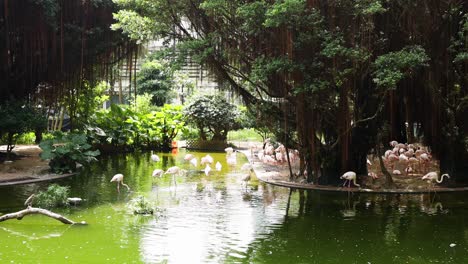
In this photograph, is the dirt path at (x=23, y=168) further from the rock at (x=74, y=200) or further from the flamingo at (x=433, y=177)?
the flamingo at (x=433, y=177)

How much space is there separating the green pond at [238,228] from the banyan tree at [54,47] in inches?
162

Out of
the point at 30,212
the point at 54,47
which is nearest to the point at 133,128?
the point at 54,47

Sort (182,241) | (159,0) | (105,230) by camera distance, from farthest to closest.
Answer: (159,0) → (105,230) → (182,241)

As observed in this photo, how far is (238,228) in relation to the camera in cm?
753

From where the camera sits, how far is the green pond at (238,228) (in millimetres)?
6230

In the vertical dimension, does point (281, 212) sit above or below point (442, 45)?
below

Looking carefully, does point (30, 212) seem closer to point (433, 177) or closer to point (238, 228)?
point (238, 228)

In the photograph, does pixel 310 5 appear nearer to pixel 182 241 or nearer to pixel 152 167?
pixel 182 241

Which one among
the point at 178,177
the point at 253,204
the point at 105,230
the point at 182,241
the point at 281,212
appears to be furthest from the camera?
the point at 178,177

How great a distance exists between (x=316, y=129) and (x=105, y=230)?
522 cm

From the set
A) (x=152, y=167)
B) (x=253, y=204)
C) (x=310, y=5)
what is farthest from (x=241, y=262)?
(x=152, y=167)

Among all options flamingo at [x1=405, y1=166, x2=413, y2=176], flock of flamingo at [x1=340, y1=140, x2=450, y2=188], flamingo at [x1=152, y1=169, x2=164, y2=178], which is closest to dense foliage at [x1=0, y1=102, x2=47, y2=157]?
flamingo at [x1=152, y1=169, x2=164, y2=178]

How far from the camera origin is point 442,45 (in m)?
10.7

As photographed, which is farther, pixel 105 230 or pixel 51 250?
pixel 105 230
